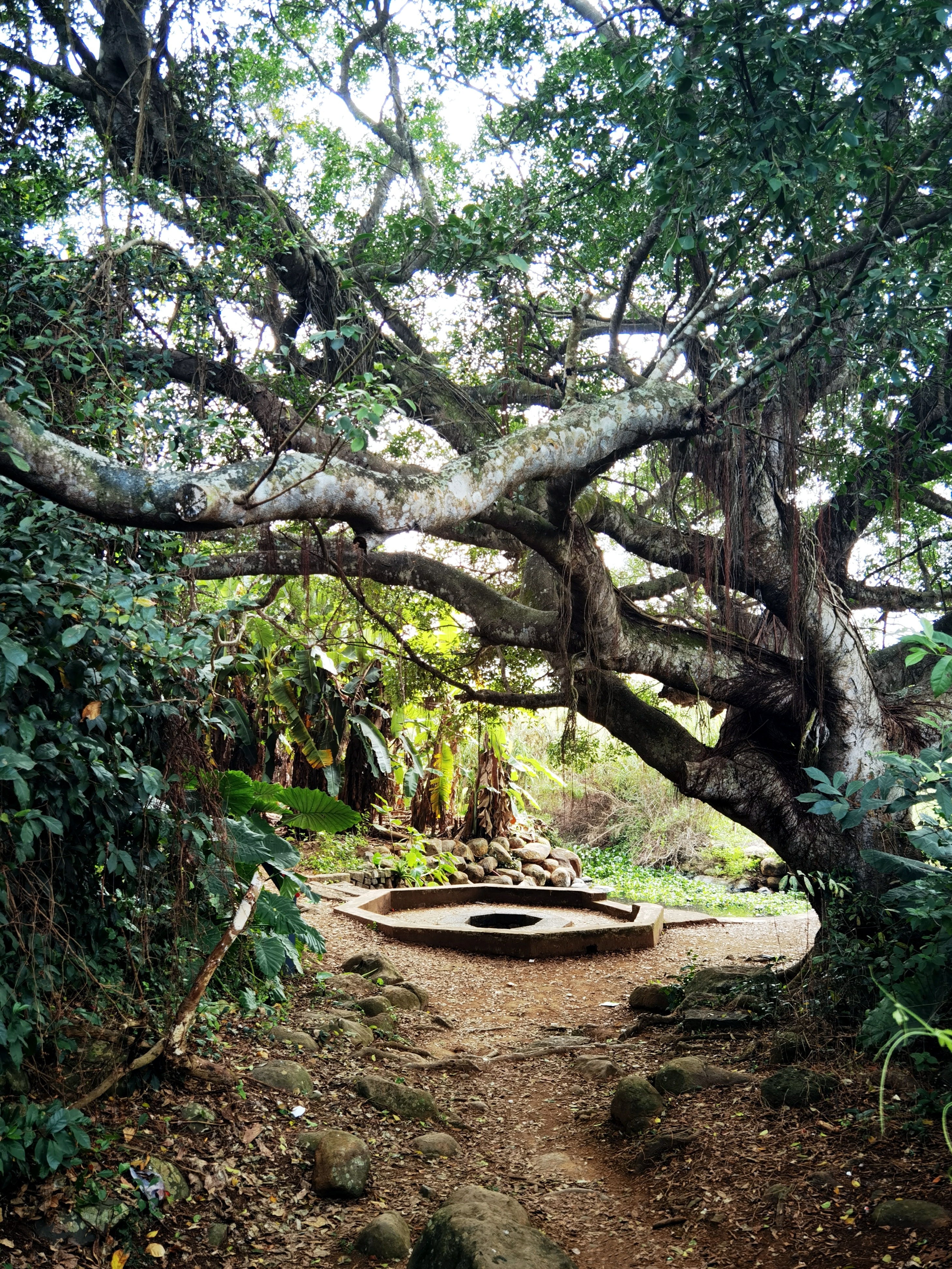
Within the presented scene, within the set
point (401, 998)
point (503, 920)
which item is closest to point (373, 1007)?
point (401, 998)

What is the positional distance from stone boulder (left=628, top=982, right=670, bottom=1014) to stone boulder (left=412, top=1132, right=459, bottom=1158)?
9.49 ft

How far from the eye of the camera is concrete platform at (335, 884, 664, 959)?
9.84 meters

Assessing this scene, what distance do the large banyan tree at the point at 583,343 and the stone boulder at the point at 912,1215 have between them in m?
3.04

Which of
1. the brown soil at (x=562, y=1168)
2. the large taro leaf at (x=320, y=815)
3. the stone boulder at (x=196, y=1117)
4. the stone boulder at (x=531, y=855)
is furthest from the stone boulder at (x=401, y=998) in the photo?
the stone boulder at (x=531, y=855)

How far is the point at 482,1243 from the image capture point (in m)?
3.33

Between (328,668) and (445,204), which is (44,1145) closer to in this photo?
(445,204)

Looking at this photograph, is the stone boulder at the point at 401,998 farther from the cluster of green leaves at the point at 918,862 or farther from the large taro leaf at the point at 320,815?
the cluster of green leaves at the point at 918,862

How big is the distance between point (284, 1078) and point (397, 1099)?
2.16ft

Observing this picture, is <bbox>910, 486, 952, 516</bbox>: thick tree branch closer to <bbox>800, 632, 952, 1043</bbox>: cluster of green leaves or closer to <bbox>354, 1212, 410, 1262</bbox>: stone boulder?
<bbox>800, 632, 952, 1043</bbox>: cluster of green leaves

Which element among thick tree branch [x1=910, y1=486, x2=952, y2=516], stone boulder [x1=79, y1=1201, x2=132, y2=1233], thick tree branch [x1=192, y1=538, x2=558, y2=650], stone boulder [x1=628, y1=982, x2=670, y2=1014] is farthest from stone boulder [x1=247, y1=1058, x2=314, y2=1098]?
thick tree branch [x1=910, y1=486, x2=952, y2=516]

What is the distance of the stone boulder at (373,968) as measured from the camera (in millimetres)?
7527

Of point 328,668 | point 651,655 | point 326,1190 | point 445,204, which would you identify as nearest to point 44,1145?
point 326,1190

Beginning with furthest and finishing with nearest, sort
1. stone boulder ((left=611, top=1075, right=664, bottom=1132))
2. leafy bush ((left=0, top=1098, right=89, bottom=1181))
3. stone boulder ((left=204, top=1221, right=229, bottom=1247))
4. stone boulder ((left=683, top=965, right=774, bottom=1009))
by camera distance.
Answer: stone boulder ((left=683, top=965, right=774, bottom=1009)) → stone boulder ((left=611, top=1075, right=664, bottom=1132)) → stone boulder ((left=204, top=1221, right=229, bottom=1247)) → leafy bush ((left=0, top=1098, right=89, bottom=1181))

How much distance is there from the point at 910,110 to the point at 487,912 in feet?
28.6
